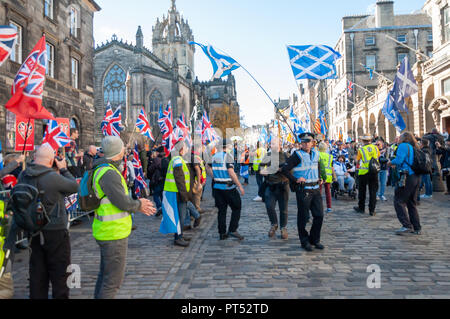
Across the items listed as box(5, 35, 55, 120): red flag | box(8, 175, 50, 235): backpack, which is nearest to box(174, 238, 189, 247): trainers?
box(8, 175, 50, 235): backpack

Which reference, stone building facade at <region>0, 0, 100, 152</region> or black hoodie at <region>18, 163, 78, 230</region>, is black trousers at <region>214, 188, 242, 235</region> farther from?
stone building facade at <region>0, 0, 100, 152</region>

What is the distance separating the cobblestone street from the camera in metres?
4.32

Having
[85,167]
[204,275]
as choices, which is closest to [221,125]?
[85,167]

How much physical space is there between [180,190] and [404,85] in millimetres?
9923

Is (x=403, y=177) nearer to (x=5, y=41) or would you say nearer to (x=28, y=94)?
(x=28, y=94)

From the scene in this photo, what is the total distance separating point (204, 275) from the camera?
4.98 meters

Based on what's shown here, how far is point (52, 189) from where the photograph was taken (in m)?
3.72

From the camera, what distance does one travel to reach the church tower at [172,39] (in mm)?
87188

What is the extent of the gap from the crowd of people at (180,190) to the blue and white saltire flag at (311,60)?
9.47 ft

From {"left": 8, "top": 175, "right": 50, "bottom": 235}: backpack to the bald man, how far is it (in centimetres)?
13

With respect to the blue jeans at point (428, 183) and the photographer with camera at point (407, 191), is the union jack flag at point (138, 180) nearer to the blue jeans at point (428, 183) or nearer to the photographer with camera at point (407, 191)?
the photographer with camera at point (407, 191)

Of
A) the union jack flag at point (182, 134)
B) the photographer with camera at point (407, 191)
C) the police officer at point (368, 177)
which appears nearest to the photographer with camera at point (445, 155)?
the police officer at point (368, 177)

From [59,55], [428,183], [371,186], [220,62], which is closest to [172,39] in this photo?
[59,55]

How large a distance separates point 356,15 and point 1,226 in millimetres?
50808
